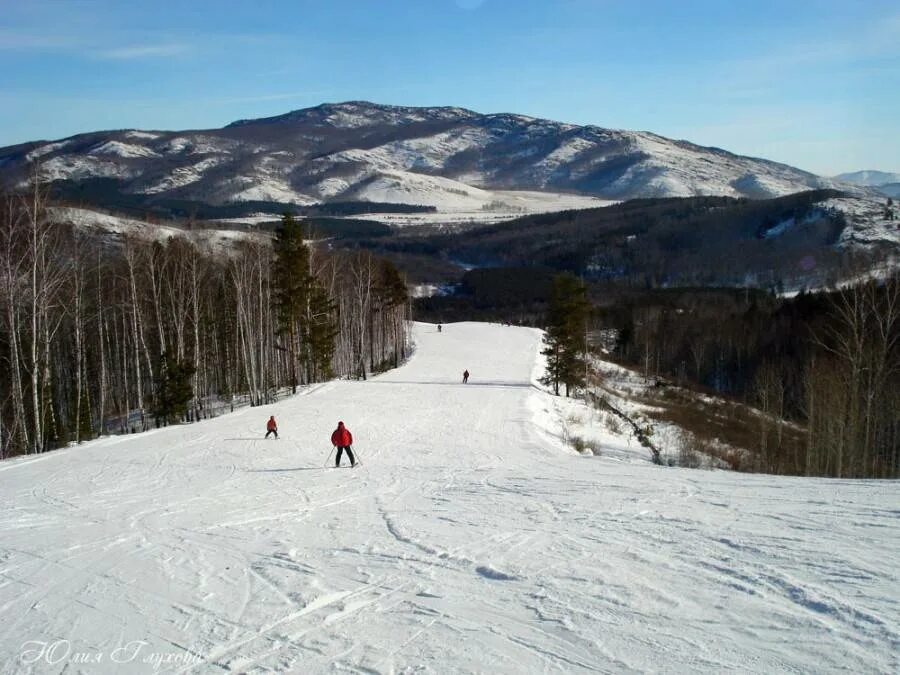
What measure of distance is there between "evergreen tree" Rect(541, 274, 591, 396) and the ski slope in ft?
73.5

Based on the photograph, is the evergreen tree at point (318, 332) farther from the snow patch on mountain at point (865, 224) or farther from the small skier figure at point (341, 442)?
the snow patch on mountain at point (865, 224)

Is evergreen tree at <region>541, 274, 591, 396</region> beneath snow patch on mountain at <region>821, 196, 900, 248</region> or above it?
beneath

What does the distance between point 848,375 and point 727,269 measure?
132772 mm

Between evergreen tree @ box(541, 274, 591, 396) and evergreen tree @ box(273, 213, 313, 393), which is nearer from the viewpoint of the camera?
evergreen tree @ box(273, 213, 313, 393)

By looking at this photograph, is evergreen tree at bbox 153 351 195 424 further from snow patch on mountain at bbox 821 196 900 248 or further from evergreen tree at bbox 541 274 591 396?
snow patch on mountain at bbox 821 196 900 248

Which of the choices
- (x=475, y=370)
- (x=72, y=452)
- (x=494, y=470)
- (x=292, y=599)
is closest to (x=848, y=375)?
(x=494, y=470)

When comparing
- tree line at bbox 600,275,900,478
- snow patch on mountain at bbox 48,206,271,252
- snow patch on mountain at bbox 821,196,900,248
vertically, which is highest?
snow patch on mountain at bbox 821,196,900,248

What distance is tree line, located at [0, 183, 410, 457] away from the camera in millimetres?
24812

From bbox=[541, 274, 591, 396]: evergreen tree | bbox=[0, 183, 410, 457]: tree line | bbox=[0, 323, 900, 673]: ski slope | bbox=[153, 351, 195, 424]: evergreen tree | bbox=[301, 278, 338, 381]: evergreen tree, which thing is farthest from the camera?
bbox=[301, 278, 338, 381]: evergreen tree

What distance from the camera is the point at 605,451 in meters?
26.7

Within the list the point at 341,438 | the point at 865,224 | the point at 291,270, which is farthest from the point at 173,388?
the point at 865,224

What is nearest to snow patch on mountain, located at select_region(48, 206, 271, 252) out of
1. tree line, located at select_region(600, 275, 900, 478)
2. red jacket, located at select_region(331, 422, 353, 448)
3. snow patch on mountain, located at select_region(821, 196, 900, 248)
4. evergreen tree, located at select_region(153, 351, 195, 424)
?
evergreen tree, located at select_region(153, 351, 195, 424)

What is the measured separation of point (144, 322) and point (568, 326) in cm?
2540

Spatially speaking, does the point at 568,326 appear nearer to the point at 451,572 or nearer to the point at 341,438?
the point at 341,438
